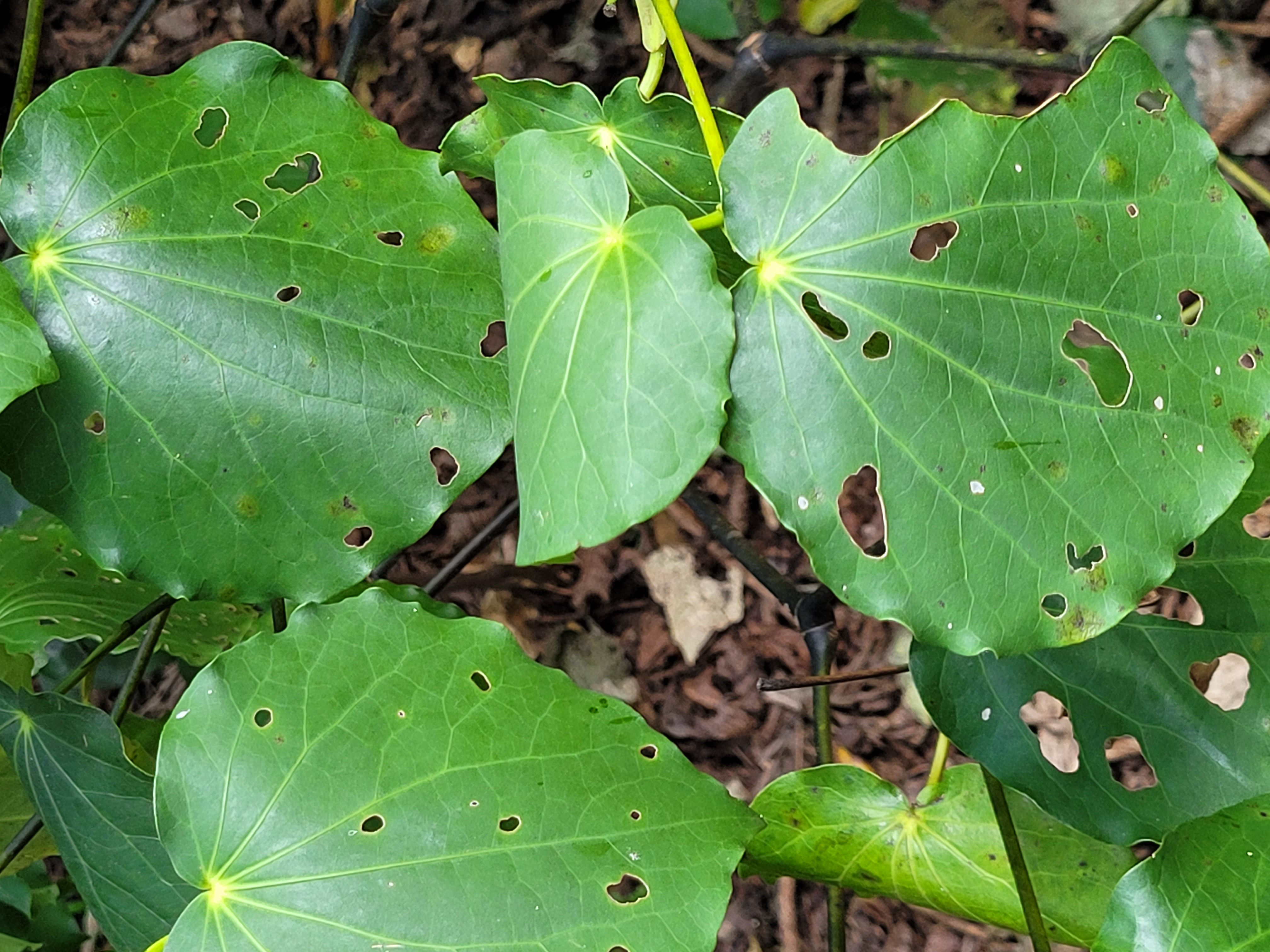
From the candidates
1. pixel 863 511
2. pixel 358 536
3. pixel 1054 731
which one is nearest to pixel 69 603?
pixel 358 536

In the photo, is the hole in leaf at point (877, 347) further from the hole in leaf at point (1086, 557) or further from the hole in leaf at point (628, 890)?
the hole in leaf at point (628, 890)

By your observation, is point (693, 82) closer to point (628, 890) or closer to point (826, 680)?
point (826, 680)

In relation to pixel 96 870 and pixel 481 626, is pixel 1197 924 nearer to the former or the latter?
pixel 481 626

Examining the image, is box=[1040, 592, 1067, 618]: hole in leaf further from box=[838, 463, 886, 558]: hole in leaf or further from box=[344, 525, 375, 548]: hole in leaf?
box=[838, 463, 886, 558]: hole in leaf

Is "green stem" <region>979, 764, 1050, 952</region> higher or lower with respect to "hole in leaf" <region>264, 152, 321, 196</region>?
lower

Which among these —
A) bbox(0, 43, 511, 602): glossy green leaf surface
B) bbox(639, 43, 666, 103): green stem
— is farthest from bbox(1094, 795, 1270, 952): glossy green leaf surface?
bbox(639, 43, 666, 103): green stem

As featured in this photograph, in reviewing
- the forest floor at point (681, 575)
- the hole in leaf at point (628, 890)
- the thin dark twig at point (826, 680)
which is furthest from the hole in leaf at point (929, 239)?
the hole in leaf at point (628, 890)
